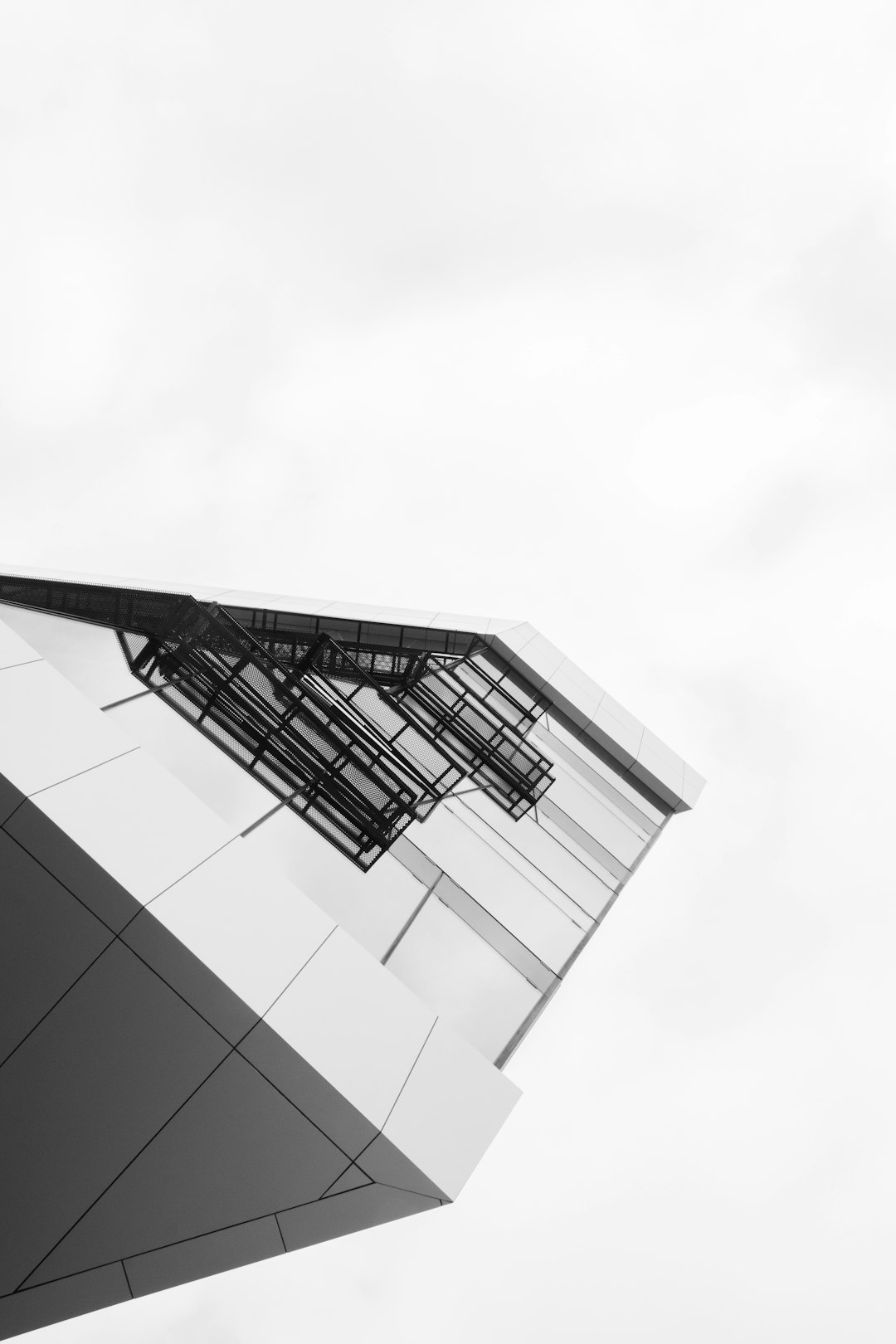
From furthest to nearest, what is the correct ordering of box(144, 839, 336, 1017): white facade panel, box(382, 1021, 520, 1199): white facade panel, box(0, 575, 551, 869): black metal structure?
box(0, 575, 551, 869): black metal structure, box(382, 1021, 520, 1199): white facade panel, box(144, 839, 336, 1017): white facade panel

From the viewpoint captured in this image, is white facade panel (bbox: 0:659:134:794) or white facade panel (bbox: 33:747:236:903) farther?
white facade panel (bbox: 0:659:134:794)

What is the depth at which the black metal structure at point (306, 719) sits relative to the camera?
10711 mm

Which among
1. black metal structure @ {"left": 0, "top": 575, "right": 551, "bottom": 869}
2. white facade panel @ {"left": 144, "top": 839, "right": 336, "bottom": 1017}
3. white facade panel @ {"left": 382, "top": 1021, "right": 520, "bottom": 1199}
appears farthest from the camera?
black metal structure @ {"left": 0, "top": 575, "right": 551, "bottom": 869}

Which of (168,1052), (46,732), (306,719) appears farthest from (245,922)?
(306,719)

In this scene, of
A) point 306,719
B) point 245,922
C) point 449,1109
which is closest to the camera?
point 245,922

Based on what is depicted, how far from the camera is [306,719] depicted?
435 inches

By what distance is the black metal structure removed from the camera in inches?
422

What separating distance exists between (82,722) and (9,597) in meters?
7.22

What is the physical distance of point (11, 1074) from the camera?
6.54m

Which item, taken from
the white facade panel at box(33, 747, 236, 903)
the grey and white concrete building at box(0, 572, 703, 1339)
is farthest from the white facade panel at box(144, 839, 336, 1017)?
the white facade panel at box(33, 747, 236, 903)

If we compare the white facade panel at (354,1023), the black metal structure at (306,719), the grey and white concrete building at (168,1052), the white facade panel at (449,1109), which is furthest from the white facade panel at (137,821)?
the black metal structure at (306,719)

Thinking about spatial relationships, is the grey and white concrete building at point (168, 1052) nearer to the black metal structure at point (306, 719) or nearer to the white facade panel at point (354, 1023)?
the white facade panel at point (354, 1023)

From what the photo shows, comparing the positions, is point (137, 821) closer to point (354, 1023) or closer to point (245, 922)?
point (245, 922)

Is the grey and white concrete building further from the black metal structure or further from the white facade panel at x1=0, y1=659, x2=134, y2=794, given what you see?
the black metal structure
